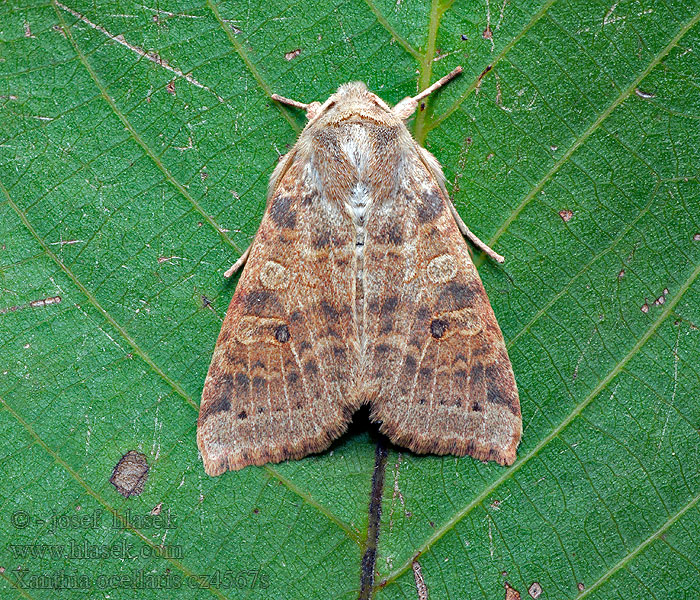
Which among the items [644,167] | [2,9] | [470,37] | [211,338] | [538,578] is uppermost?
[2,9]

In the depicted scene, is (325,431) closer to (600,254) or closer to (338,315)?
(338,315)

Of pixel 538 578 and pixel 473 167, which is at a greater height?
pixel 473 167

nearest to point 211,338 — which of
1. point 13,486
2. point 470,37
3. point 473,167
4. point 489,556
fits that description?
point 13,486

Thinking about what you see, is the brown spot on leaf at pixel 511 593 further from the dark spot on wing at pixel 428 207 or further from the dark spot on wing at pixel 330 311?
the dark spot on wing at pixel 428 207

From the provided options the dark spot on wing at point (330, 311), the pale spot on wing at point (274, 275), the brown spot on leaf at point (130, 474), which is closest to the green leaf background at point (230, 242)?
the brown spot on leaf at point (130, 474)

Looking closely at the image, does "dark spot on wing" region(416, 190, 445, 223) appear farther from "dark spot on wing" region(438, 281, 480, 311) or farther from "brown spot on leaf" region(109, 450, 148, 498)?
"brown spot on leaf" region(109, 450, 148, 498)

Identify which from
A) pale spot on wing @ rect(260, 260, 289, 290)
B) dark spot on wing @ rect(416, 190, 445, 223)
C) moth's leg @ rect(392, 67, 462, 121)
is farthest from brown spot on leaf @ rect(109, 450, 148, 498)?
moth's leg @ rect(392, 67, 462, 121)

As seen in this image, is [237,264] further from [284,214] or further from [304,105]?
[304,105]
